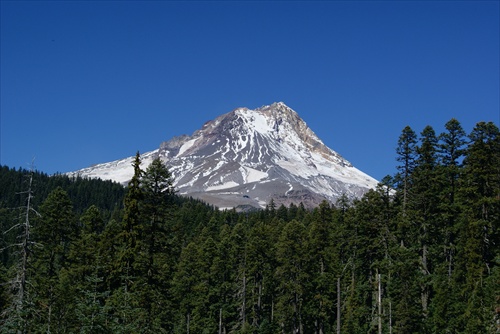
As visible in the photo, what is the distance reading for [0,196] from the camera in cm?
18100

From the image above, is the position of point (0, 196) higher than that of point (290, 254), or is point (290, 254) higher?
point (0, 196)

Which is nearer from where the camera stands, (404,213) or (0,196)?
(404,213)

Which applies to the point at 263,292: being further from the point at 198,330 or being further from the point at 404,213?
the point at 404,213

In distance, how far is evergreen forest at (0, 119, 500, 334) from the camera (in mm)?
26844

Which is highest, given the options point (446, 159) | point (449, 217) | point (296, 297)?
point (446, 159)

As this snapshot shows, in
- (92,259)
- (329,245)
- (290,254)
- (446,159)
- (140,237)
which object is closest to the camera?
(140,237)

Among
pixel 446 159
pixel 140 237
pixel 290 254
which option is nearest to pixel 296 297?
pixel 290 254

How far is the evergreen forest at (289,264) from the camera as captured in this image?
26844 mm

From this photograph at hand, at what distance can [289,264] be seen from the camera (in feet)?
201

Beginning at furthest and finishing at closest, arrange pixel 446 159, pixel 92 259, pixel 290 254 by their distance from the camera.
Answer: pixel 290 254, pixel 446 159, pixel 92 259

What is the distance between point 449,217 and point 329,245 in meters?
19.2

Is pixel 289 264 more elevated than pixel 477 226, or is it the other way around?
pixel 477 226

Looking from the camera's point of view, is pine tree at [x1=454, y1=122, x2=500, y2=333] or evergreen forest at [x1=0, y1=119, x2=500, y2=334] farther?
pine tree at [x1=454, y1=122, x2=500, y2=333]

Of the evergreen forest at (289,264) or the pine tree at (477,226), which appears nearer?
the evergreen forest at (289,264)
